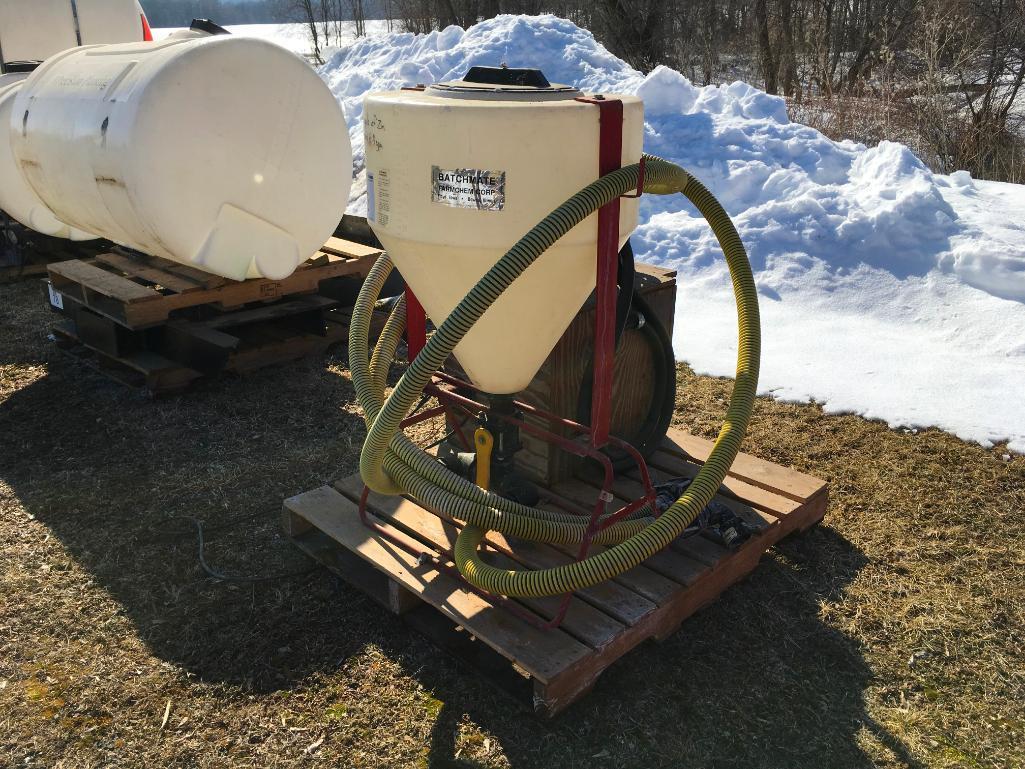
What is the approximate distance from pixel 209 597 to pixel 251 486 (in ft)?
2.67

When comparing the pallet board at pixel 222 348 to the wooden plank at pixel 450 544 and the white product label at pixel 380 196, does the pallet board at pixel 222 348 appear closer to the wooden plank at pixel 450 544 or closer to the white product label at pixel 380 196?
the wooden plank at pixel 450 544

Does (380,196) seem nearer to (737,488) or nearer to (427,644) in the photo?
(427,644)

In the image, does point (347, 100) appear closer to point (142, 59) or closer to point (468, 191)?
point (142, 59)

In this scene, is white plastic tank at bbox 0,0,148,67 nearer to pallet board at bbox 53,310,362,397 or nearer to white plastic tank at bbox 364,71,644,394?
pallet board at bbox 53,310,362,397

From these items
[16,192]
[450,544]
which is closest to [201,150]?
[450,544]

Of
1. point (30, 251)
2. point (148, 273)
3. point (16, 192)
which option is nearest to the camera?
point (148, 273)

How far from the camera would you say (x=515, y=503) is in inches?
110

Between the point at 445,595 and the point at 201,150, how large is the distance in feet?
7.59

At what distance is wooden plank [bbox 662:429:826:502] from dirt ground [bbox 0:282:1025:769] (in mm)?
201

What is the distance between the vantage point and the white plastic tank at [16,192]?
5.34 meters

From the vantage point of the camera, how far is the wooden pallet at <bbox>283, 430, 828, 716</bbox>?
2549mm

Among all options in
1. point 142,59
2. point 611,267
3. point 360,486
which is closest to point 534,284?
point 611,267

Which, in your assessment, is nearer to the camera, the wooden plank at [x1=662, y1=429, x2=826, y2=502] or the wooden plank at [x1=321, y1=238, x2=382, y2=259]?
the wooden plank at [x1=662, y1=429, x2=826, y2=502]

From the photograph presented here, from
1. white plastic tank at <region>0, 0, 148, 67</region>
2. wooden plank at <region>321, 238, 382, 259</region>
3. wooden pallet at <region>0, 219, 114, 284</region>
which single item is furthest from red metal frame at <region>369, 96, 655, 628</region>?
wooden pallet at <region>0, 219, 114, 284</region>
